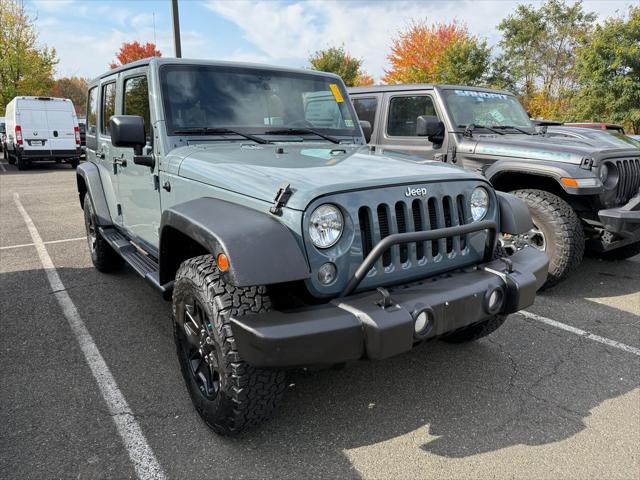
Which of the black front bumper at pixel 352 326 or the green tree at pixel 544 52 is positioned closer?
the black front bumper at pixel 352 326

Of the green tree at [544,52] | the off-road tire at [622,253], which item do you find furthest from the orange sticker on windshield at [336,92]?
the green tree at [544,52]

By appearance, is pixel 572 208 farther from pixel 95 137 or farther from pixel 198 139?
pixel 95 137

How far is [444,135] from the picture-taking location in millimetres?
5293

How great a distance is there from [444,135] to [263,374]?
3.95m

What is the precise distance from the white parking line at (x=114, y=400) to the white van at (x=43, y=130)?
44.6 feet

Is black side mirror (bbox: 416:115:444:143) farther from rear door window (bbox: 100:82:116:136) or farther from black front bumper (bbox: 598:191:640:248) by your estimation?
rear door window (bbox: 100:82:116:136)

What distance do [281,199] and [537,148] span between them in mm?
3430

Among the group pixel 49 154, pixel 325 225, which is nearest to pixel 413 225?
pixel 325 225

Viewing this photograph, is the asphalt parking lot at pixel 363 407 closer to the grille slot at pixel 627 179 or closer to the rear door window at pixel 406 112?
the grille slot at pixel 627 179

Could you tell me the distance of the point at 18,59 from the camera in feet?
85.7

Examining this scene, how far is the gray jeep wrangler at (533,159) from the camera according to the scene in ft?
14.1

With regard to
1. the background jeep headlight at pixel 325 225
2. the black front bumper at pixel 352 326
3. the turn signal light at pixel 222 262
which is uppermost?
the background jeep headlight at pixel 325 225

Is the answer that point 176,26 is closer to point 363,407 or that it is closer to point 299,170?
point 299,170

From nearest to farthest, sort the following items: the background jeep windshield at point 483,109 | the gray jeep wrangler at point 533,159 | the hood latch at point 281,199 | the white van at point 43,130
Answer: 1. the hood latch at point 281,199
2. the gray jeep wrangler at point 533,159
3. the background jeep windshield at point 483,109
4. the white van at point 43,130
